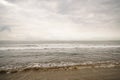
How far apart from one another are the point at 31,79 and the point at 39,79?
0.47 metres

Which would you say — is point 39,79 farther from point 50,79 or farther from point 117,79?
point 117,79

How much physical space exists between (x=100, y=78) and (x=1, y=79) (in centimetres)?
597

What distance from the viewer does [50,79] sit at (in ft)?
18.2

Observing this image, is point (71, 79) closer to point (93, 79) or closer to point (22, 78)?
point (93, 79)

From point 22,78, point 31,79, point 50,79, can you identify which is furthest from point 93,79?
point 22,78

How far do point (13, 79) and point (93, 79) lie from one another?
477 cm

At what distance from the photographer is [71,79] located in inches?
217

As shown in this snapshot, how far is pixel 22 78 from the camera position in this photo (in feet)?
18.6

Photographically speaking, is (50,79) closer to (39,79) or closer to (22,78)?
(39,79)

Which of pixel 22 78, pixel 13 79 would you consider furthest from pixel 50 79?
pixel 13 79

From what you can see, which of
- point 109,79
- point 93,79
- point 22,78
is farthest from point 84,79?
point 22,78

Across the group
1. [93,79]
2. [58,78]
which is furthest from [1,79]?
[93,79]

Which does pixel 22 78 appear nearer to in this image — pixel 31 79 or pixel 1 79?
pixel 31 79

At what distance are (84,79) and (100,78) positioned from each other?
3.30 feet
